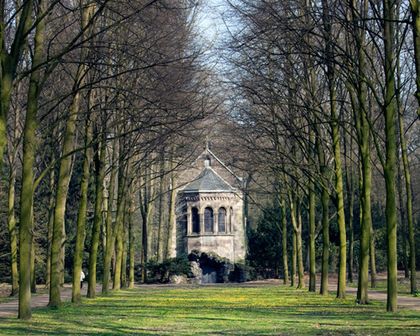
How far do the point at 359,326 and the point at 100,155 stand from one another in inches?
575

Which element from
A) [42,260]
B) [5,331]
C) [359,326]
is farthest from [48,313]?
[42,260]

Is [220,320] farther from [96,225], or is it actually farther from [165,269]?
[165,269]

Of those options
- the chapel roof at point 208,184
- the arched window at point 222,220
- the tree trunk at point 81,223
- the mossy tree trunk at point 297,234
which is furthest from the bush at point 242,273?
the tree trunk at point 81,223

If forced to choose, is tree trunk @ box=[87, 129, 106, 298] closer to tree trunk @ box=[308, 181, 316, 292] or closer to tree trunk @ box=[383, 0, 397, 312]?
tree trunk @ box=[308, 181, 316, 292]

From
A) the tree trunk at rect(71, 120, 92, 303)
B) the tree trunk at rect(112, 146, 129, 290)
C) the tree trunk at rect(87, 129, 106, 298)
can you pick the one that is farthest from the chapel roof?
the tree trunk at rect(71, 120, 92, 303)

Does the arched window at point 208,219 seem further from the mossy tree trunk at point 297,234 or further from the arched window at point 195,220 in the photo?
the mossy tree trunk at point 297,234

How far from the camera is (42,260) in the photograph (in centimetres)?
4459

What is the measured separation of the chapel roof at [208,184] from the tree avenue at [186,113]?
8644 mm

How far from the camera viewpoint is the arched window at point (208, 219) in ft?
212

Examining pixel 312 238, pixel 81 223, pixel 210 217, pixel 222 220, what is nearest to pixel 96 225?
pixel 81 223

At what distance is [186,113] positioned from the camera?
3156 cm

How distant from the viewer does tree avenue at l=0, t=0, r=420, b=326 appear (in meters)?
18.4

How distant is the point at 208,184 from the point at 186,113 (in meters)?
33.8

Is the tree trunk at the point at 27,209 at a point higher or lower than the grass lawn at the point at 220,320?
higher
